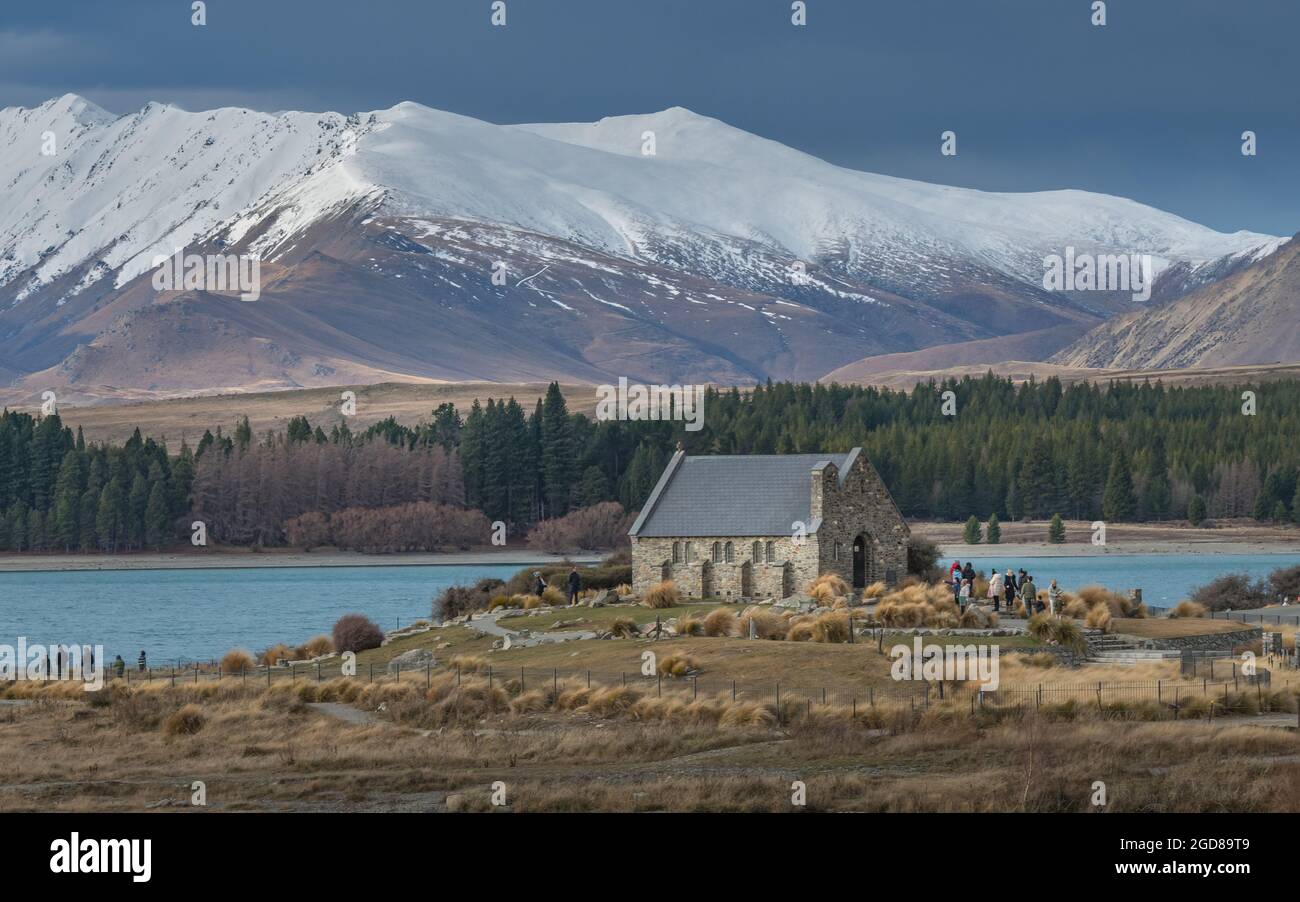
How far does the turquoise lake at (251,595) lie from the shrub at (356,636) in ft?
33.8

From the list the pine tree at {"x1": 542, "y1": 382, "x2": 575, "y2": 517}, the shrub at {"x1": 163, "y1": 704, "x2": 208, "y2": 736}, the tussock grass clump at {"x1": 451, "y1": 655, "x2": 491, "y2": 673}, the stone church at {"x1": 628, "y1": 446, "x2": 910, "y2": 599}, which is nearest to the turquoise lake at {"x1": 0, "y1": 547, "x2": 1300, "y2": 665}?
the pine tree at {"x1": 542, "y1": 382, "x2": 575, "y2": 517}

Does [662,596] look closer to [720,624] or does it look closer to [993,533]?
[720,624]

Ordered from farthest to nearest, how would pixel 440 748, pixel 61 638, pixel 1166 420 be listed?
pixel 1166 420
pixel 61 638
pixel 440 748

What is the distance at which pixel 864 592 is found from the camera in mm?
63062

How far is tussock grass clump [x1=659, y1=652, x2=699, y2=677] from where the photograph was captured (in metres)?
47.5

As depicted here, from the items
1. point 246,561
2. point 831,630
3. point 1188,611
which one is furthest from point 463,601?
point 246,561

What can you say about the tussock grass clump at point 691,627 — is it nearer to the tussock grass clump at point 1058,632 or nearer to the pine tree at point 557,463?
the tussock grass clump at point 1058,632

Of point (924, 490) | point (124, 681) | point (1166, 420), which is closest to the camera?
point (124, 681)

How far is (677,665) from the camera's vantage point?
156 feet

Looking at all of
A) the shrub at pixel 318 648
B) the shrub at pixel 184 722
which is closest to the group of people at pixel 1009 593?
the shrub at pixel 318 648

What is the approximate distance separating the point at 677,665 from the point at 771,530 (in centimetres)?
1914
